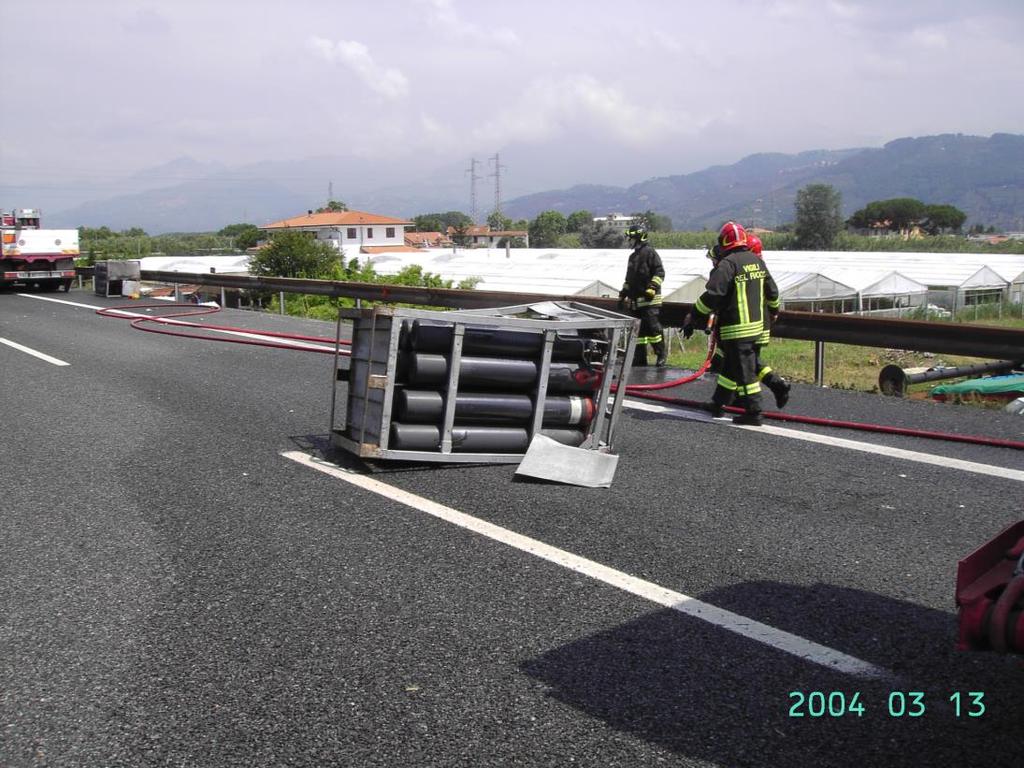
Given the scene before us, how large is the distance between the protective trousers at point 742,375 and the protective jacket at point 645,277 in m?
3.12

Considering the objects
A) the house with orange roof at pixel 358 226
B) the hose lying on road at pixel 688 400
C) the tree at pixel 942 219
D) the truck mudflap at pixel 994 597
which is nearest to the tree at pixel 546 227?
the house with orange roof at pixel 358 226

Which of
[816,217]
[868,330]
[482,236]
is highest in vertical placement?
[816,217]

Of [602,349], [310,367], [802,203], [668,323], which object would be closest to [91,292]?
[310,367]

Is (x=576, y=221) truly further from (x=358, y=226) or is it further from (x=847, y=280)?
(x=847, y=280)

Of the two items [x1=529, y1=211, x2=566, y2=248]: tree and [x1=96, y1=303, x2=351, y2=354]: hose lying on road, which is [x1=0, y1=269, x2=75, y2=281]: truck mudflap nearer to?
[x1=96, y1=303, x2=351, y2=354]: hose lying on road

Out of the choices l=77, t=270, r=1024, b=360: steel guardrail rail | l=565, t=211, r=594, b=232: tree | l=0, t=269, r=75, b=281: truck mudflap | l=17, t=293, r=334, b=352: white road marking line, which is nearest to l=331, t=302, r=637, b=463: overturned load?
l=77, t=270, r=1024, b=360: steel guardrail rail

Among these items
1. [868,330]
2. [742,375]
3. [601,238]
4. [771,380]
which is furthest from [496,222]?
[742,375]

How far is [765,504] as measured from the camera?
549 centimetres

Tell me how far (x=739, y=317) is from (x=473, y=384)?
2.67 metres

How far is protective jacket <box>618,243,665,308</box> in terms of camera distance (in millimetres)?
11141

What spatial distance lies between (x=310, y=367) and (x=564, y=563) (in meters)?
7.06

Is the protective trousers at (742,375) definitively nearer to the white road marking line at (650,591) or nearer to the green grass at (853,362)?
the green grass at (853,362)

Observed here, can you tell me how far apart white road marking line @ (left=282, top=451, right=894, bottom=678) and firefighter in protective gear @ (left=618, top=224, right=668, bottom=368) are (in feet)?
A: 19.3
